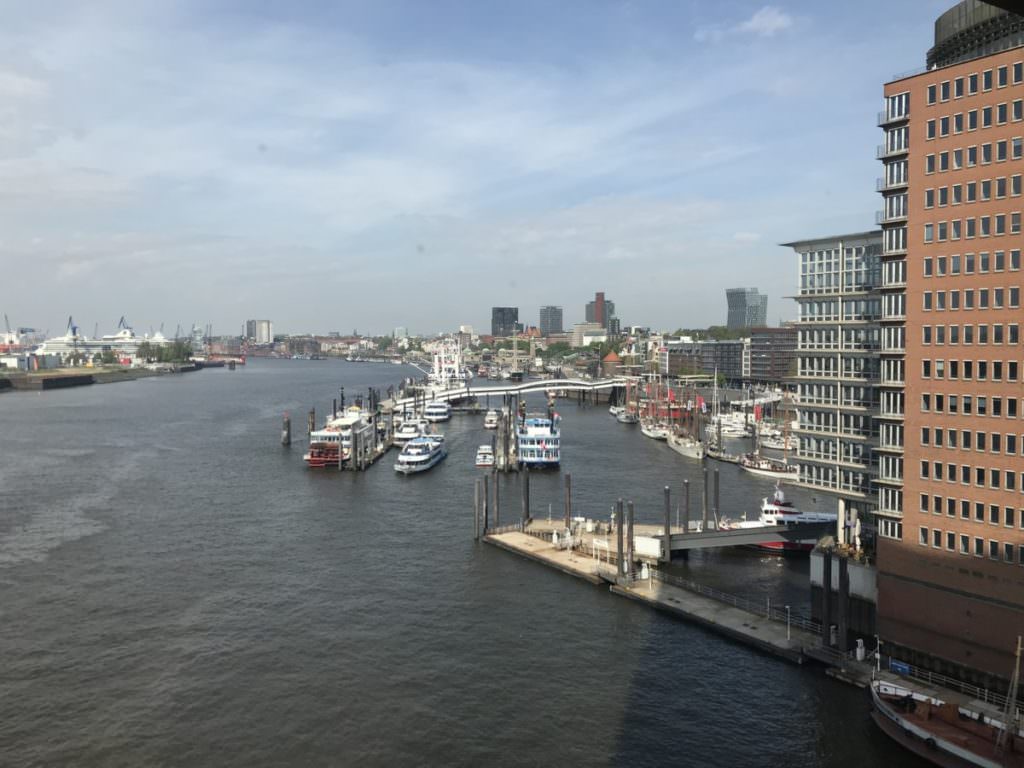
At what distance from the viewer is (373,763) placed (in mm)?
22625

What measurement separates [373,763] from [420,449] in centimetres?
4762

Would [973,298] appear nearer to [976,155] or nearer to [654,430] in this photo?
[976,155]

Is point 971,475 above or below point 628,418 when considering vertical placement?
above

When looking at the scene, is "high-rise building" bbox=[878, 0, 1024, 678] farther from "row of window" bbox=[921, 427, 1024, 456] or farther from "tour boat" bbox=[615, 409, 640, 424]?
"tour boat" bbox=[615, 409, 640, 424]

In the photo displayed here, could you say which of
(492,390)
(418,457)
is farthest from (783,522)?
(492,390)

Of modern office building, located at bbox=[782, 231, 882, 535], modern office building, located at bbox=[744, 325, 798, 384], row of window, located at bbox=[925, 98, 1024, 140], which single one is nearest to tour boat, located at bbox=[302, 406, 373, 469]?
modern office building, located at bbox=[782, 231, 882, 535]

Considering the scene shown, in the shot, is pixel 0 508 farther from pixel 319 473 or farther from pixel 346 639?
pixel 346 639

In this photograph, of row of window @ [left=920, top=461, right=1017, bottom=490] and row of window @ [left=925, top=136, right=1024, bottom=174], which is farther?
row of window @ [left=920, top=461, right=1017, bottom=490]

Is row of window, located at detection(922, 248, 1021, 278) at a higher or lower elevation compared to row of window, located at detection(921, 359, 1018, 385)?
higher

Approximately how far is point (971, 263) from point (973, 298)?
3.63ft

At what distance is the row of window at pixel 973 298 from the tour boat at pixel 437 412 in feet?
279

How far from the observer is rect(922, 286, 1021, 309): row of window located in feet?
79.8

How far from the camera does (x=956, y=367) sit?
1009 inches

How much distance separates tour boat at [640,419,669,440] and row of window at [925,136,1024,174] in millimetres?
64835
